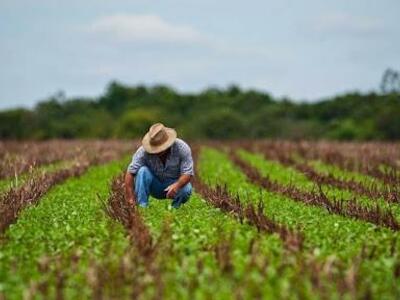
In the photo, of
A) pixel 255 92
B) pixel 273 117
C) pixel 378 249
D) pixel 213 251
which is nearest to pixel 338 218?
pixel 378 249

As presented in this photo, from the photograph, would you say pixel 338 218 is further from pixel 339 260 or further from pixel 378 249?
pixel 339 260

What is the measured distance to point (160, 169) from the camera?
10617 millimetres

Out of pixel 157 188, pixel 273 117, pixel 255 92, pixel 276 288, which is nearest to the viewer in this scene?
pixel 276 288

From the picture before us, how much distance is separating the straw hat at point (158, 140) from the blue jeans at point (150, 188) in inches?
18.1

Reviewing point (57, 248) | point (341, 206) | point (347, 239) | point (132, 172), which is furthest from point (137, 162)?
point (347, 239)

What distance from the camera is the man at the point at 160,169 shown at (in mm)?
10172

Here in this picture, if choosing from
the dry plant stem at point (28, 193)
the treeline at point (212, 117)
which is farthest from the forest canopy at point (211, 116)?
the dry plant stem at point (28, 193)

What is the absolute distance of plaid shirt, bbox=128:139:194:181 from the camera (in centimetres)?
1038

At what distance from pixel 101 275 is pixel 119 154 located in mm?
23212

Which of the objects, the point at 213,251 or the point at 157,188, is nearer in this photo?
the point at 213,251

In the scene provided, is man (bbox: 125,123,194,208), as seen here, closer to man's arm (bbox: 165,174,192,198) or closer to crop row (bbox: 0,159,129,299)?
man's arm (bbox: 165,174,192,198)

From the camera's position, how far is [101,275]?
6.04 metres

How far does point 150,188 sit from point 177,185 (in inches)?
31.3

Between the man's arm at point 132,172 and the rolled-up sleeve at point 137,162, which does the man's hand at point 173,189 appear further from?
the rolled-up sleeve at point 137,162
